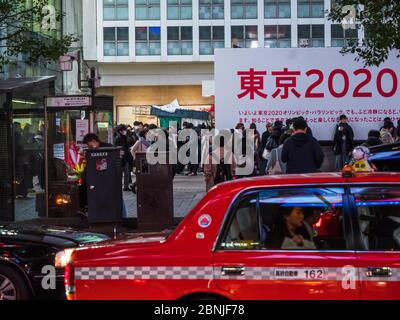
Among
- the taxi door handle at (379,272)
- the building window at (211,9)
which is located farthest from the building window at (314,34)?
the taxi door handle at (379,272)

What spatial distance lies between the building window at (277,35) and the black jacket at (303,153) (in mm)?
42803

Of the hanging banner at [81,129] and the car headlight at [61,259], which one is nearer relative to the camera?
the car headlight at [61,259]

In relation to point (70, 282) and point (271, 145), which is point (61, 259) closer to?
point (70, 282)

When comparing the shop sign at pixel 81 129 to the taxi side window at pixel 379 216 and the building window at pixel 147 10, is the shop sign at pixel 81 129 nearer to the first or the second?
the taxi side window at pixel 379 216

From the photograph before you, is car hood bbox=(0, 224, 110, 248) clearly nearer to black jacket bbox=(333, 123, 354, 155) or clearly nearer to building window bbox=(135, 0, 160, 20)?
black jacket bbox=(333, 123, 354, 155)

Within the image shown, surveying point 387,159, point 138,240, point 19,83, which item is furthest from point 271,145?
point 138,240

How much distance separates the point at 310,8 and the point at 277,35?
322cm

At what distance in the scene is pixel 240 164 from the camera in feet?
46.2

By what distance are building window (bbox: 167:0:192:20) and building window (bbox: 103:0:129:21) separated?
3397 millimetres

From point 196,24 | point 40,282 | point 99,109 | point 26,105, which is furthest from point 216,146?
point 196,24

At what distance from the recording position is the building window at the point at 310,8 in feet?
167

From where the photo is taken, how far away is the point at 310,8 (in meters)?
51.1

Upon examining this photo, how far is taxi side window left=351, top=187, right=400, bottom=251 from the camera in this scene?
4.42 meters

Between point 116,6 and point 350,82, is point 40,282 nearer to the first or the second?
point 350,82
